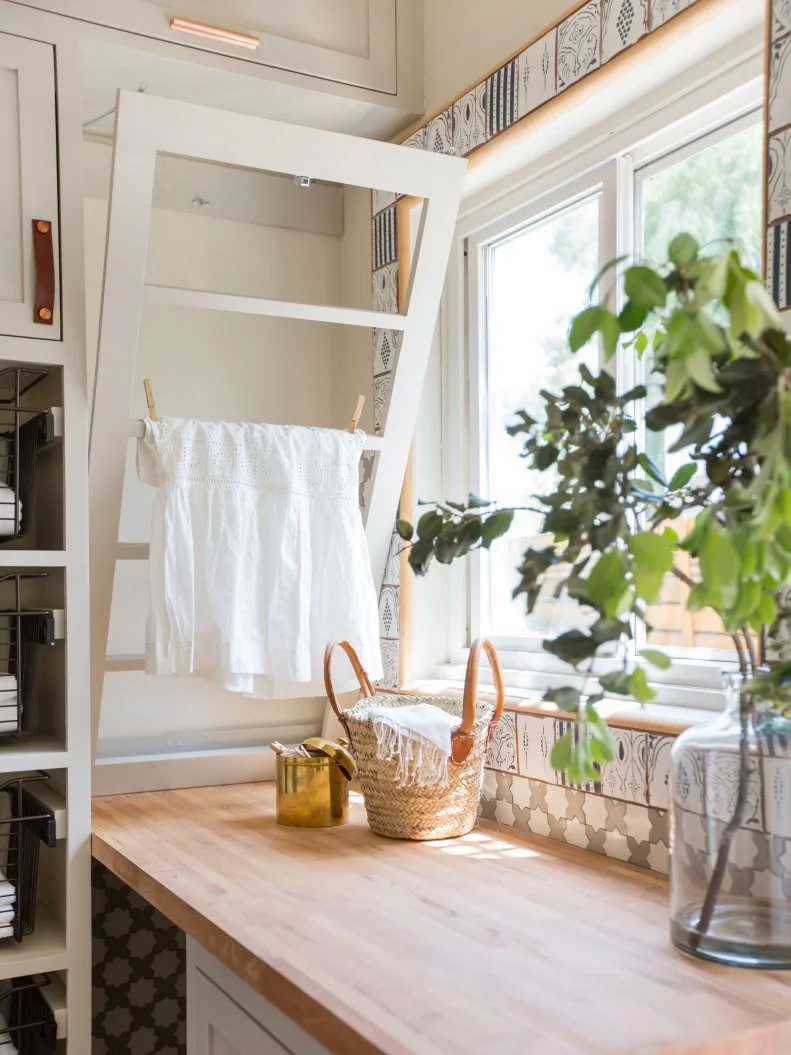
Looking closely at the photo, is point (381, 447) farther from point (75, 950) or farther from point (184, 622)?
point (75, 950)

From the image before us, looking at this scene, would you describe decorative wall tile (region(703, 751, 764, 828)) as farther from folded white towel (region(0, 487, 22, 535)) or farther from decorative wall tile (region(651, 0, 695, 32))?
folded white towel (region(0, 487, 22, 535))

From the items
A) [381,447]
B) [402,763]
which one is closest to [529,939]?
[402,763]

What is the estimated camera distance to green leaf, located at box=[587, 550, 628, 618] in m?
0.73

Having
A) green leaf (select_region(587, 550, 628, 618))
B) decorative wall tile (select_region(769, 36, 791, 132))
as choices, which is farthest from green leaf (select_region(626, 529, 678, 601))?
decorative wall tile (select_region(769, 36, 791, 132))

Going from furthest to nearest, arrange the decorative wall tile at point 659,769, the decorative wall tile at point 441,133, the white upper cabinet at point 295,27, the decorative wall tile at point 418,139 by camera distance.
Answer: the decorative wall tile at point 418,139 < the decorative wall tile at point 441,133 < the white upper cabinet at point 295,27 < the decorative wall tile at point 659,769

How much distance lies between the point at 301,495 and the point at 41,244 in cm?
61

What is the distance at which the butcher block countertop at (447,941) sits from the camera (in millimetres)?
934

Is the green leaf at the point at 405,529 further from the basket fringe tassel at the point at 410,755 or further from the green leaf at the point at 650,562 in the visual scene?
the basket fringe tassel at the point at 410,755

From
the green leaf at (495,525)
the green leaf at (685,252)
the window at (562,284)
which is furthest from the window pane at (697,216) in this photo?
the green leaf at (685,252)

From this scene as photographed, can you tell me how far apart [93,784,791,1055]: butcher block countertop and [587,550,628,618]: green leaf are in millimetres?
401

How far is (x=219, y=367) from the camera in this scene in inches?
93.2

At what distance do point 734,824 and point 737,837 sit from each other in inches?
0.7

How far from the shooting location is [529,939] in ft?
3.90

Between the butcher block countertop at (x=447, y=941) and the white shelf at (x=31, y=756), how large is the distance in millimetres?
142
